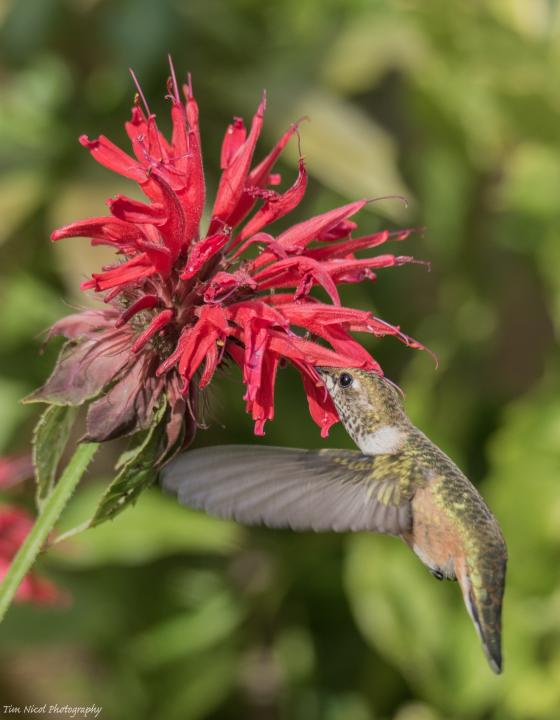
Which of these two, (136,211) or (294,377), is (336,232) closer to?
(136,211)

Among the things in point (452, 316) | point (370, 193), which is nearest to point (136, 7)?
point (370, 193)

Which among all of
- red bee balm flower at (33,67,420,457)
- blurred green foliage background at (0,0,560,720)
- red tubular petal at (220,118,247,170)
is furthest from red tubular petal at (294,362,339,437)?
blurred green foliage background at (0,0,560,720)

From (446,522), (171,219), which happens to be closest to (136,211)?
(171,219)

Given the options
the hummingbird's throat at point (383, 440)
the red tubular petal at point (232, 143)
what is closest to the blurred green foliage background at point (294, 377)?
the red tubular petal at point (232, 143)

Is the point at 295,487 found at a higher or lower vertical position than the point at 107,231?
lower

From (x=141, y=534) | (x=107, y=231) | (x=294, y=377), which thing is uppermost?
(x=107, y=231)

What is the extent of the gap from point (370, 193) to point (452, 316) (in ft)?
1.48

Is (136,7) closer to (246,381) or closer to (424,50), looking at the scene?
(424,50)

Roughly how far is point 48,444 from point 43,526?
108mm

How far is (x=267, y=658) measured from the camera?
2402 millimetres

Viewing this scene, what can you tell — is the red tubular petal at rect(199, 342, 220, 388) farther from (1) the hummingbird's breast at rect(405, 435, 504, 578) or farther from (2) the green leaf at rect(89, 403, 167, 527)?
(1) the hummingbird's breast at rect(405, 435, 504, 578)

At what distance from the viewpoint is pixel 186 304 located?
91cm

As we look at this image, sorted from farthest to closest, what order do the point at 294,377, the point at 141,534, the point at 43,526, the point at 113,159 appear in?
the point at 294,377 → the point at 141,534 → the point at 113,159 → the point at 43,526

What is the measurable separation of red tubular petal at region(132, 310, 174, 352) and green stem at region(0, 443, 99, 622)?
0.10m
